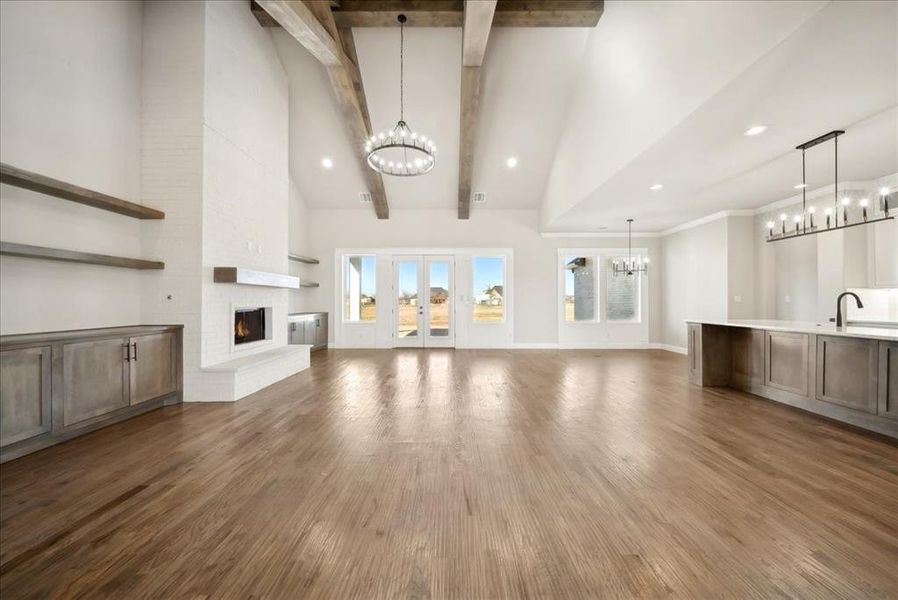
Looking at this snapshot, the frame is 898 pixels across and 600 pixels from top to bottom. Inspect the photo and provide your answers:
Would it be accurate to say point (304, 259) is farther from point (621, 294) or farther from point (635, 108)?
point (621, 294)

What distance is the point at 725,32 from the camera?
9.26 ft

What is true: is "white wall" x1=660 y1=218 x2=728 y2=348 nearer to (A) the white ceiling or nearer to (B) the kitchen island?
(A) the white ceiling

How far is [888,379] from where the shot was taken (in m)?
3.20

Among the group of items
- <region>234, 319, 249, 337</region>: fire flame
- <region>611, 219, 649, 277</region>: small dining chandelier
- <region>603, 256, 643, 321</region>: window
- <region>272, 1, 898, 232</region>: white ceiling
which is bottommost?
<region>234, 319, 249, 337</region>: fire flame

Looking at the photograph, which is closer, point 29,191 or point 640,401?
point 29,191

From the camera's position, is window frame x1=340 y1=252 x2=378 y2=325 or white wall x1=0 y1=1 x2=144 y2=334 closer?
white wall x1=0 y1=1 x2=144 y2=334

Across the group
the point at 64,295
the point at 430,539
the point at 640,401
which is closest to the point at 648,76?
the point at 640,401

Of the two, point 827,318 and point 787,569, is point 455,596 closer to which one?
point 787,569

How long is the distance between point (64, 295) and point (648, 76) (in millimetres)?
6070

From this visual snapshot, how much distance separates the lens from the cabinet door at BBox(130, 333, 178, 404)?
3686 millimetres

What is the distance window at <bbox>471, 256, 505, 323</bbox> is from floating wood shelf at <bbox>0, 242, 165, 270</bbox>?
6.33 m

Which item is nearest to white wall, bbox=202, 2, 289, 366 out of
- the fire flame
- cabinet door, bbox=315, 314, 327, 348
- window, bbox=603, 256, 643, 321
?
the fire flame

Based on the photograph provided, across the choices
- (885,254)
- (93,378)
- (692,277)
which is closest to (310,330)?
(93,378)

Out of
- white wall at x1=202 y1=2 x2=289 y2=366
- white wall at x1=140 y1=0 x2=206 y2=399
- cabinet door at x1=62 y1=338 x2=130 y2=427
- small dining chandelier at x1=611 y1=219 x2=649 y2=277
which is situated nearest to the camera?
cabinet door at x1=62 y1=338 x2=130 y2=427
